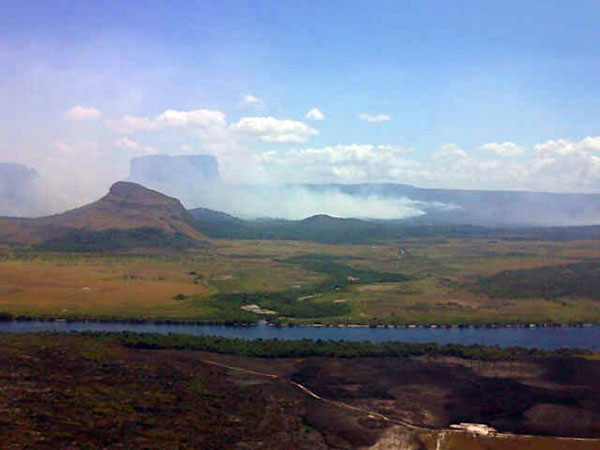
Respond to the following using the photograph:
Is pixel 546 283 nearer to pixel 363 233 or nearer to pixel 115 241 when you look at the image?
pixel 363 233

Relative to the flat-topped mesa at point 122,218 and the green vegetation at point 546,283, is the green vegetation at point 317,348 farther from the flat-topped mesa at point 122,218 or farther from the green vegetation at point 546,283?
the flat-topped mesa at point 122,218

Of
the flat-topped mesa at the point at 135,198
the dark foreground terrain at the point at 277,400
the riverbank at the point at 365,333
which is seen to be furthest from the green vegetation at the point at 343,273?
the flat-topped mesa at the point at 135,198

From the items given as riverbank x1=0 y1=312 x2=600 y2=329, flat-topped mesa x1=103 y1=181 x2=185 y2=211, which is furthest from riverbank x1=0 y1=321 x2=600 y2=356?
flat-topped mesa x1=103 y1=181 x2=185 y2=211

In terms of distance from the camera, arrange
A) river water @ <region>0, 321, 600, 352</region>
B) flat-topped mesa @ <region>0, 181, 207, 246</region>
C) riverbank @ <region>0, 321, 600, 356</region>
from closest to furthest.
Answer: riverbank @ <region>0, 321, 600, 356</region> → river water @ <region>0, 321, 600, 352</region> → flat-topped mesa @ <region>0, 181, 207, 246</region>

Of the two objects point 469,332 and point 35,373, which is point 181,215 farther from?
point 35,373

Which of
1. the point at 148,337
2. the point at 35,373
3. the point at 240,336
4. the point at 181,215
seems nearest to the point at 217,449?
the point at 35,373

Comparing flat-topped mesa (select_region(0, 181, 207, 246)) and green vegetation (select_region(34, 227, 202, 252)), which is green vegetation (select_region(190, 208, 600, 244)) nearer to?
flat-topped mesa (select_region(0, 181, 207, 246))
